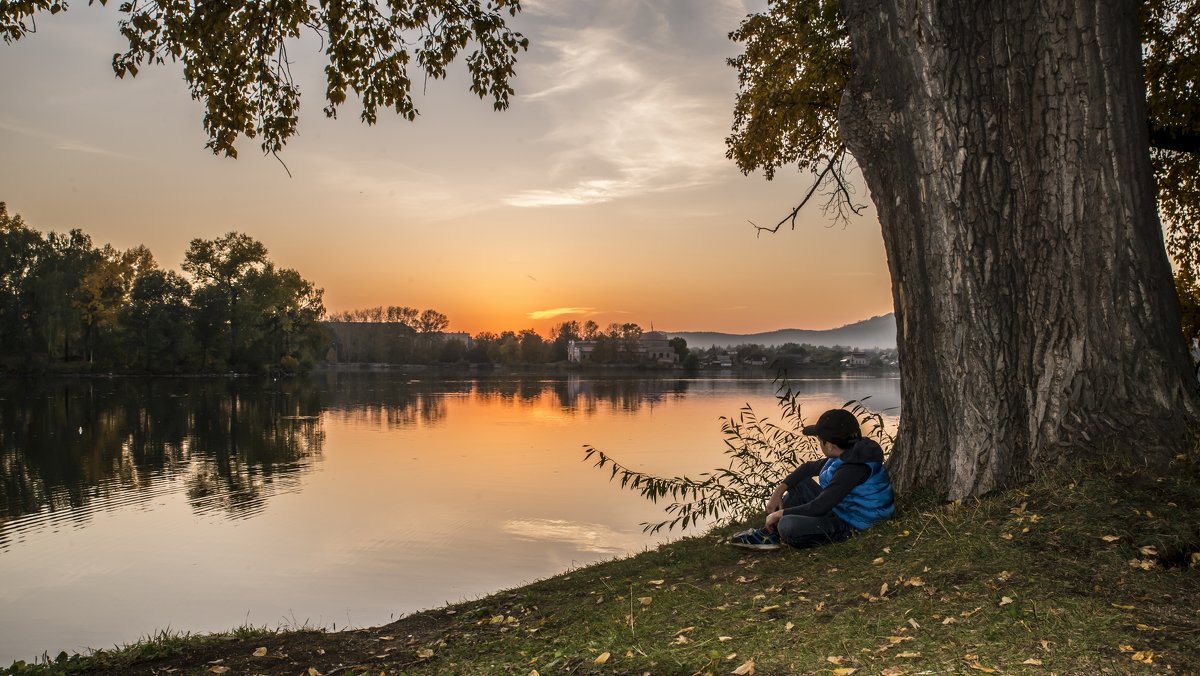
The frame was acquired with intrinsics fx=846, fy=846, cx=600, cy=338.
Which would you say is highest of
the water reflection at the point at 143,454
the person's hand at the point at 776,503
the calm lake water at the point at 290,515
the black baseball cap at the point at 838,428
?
the black baseball cap at the point at 838,428

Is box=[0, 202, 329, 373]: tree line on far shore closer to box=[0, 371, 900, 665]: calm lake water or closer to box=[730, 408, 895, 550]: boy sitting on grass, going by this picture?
box=[0, 371, 900, 665]: calm lake water

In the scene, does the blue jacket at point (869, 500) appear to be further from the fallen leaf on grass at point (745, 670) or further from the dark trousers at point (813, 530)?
the fallen leaf on grass at point (745, 670)

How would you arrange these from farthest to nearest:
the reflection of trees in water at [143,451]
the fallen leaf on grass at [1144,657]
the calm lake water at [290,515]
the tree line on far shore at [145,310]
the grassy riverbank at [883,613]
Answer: the tree line on far shore at [145,310] → the reflection of trees in water at [143,451] → the calm lake water at [290,515] → the grassy riverbank at [883,613] → the fallen leaf on grass at [1144,657]

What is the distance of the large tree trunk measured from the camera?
18.7 feet

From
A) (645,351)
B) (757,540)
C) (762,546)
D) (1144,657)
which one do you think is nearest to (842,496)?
(762,546)

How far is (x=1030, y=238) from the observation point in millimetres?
5973

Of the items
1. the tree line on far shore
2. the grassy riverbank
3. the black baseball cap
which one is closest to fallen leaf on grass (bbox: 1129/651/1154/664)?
the grassy riverbank

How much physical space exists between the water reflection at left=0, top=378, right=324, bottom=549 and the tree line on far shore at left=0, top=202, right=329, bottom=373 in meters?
28.0

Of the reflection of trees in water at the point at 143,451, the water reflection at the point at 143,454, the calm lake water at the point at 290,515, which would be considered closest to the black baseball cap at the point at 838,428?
the calm lake water at the point at 290,515

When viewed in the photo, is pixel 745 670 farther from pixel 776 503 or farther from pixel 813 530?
pixel 776 503

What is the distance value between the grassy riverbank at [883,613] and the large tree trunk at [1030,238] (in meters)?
0.40

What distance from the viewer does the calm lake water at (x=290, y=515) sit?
10.5 m

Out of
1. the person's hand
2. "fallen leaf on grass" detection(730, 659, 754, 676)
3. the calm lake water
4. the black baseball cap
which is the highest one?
the black baseball cap

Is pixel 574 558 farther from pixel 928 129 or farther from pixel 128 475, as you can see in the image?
pixel 128 475
